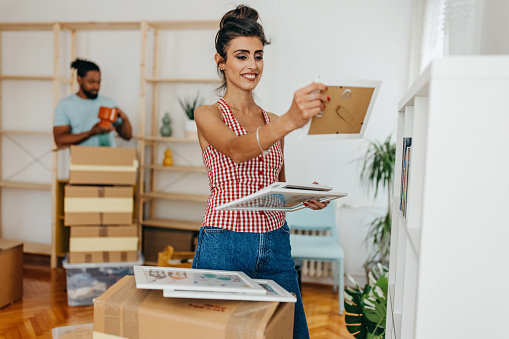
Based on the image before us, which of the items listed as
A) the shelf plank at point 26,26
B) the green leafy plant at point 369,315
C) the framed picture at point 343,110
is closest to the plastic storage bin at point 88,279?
the green leafy plant at point 369,315

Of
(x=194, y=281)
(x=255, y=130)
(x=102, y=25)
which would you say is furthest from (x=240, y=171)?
(x=102, y=25)

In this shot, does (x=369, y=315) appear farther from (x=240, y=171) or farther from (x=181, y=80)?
(x=181, y=80)

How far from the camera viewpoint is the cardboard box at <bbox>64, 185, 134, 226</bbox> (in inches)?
137

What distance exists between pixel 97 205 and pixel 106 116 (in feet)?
2.13

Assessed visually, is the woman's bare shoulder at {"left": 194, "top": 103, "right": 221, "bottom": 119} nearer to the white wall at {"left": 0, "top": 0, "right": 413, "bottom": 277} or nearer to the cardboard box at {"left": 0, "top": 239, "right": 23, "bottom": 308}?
the cardboard box at {"left": 0, "top": 239, "right": 23, "bottom": 308}

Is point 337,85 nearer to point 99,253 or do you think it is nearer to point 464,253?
point 464,253

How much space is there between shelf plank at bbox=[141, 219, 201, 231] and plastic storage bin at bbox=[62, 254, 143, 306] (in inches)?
28.8

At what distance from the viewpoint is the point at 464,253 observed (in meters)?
0.92

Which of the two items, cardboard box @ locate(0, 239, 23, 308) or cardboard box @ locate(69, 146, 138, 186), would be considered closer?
cardboard box @ locate(0, 239, 23, 308)

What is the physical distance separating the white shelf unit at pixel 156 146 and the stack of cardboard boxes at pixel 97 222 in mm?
612

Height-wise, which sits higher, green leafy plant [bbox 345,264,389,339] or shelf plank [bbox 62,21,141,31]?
shelf plank [bbox 62,21,141,31]

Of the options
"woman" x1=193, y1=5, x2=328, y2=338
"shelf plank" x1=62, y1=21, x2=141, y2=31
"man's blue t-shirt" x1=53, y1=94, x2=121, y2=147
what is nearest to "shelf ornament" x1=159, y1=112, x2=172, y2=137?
"man's blue t-shirt" x1=53, y1=94, x2=121, y2=147

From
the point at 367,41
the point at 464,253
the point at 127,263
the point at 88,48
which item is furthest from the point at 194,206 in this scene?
the point at 464,253

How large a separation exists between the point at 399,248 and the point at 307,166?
252cm
